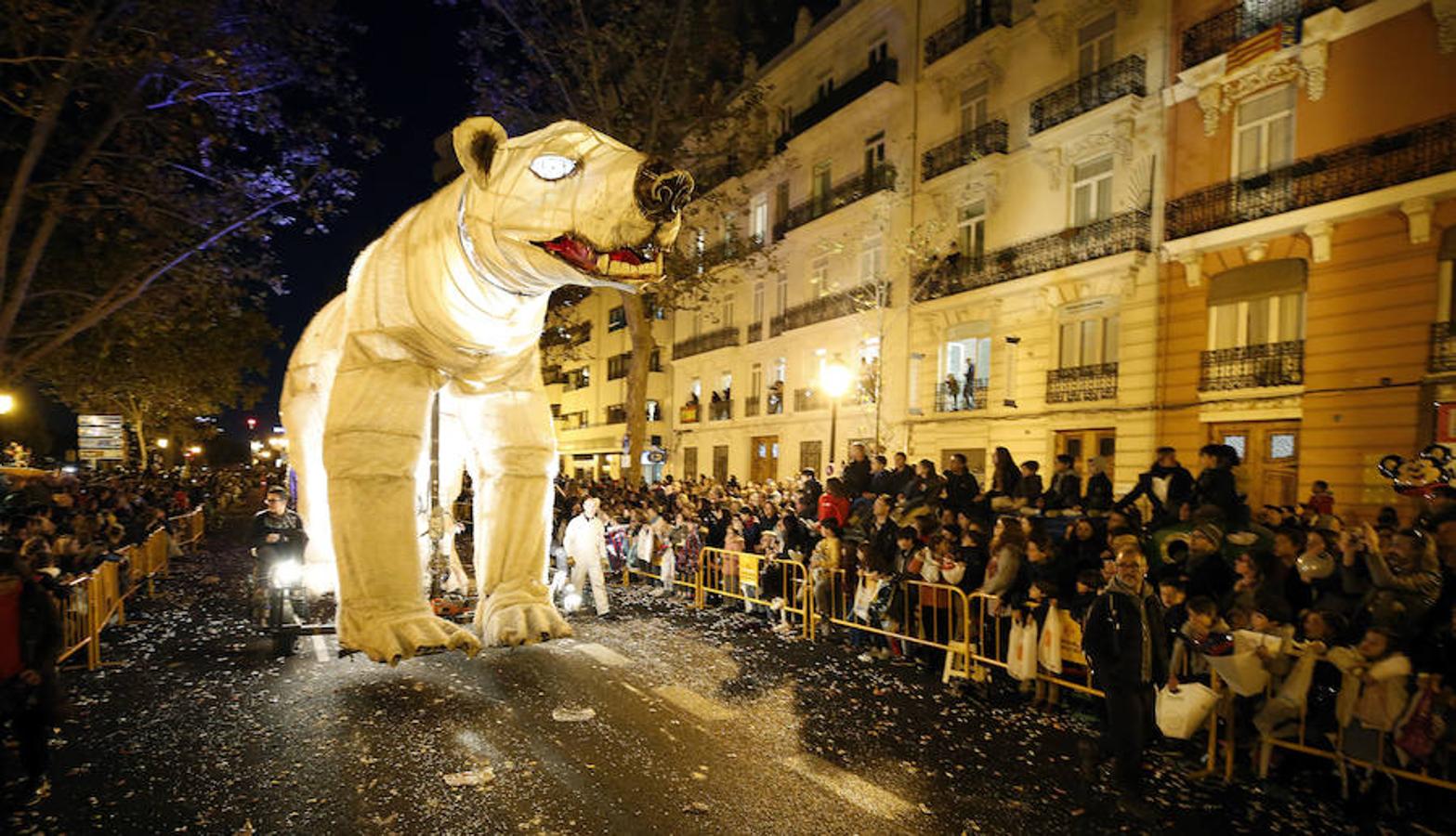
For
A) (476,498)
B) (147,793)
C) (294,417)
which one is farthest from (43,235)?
(476,498)

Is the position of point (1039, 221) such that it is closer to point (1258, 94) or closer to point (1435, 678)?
point (1258, 94)

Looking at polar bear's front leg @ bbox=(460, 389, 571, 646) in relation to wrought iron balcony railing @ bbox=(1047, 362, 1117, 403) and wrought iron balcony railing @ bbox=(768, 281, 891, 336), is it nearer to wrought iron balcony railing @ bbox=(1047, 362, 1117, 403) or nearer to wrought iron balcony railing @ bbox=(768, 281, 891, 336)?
wrought iron balcony railing @ bbox=(1047, 362, 1117, 403)

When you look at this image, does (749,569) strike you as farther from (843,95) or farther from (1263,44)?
(843,95)

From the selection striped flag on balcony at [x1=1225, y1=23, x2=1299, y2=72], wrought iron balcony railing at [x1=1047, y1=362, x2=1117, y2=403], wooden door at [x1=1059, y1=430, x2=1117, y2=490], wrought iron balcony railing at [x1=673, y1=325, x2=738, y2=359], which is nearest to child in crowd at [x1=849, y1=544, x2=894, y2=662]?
wooden door at [x1=1059, y1=430, x2=1117, y2=490]

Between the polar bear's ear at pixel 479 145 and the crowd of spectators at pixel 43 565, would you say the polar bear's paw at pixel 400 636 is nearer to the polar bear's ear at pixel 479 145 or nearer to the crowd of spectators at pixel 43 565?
the polar bear's ear at pixel 479 145

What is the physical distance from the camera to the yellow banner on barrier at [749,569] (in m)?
10.1

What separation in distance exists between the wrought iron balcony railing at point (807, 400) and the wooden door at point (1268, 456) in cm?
1138

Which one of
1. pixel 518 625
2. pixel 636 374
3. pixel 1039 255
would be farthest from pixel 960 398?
pixel 518 625

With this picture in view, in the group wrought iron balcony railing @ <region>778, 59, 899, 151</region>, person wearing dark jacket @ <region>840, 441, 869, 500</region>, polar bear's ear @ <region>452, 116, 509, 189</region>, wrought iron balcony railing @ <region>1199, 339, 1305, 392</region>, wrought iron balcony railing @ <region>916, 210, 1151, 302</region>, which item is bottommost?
person wearing dark jacket @ <region>840, 441, 869, 500</region>

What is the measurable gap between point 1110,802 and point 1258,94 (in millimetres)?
14585

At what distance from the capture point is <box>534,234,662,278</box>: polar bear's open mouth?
3.35m

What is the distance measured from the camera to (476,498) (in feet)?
14.7

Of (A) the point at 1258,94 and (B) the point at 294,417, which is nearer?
(B) the point at 294,417

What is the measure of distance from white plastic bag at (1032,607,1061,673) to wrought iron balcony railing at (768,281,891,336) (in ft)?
45.6
